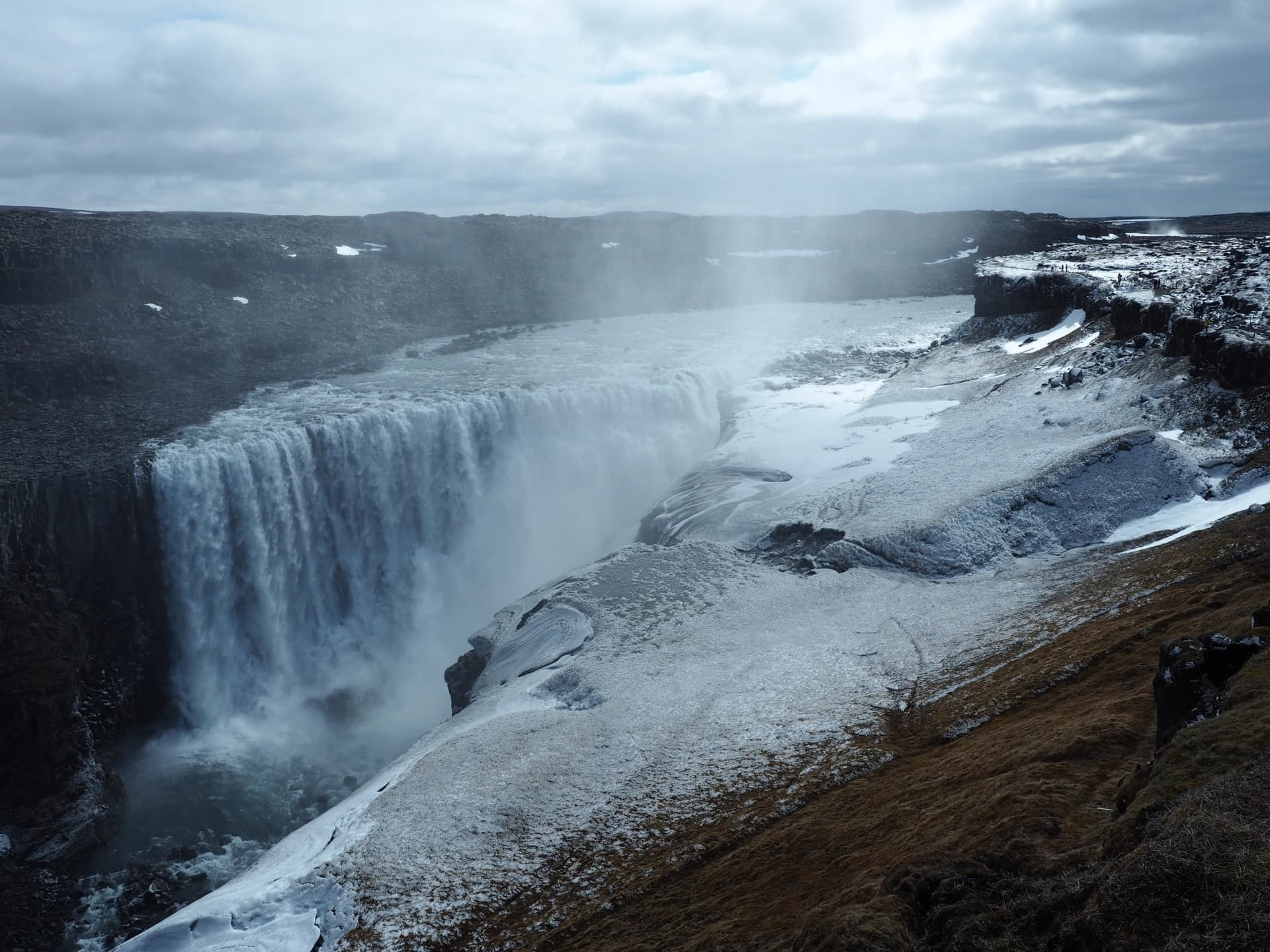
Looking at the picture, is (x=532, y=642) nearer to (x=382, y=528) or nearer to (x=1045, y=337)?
(x=382, y=528)

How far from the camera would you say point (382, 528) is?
87.2 feet

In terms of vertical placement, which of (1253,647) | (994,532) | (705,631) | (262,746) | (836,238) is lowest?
(262,746)

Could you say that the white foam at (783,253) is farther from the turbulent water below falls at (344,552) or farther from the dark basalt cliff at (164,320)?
the turbulent water below falls at (344,552)

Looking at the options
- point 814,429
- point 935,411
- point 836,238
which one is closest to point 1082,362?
point 935,411

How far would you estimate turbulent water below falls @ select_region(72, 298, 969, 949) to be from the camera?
19234 mm

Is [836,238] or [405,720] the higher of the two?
[836,238]

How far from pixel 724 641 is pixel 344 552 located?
14587 millimetres

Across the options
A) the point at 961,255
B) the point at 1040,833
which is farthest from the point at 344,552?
the point at 961,255

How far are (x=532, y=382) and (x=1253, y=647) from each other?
87.9 feet

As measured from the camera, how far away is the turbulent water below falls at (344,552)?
19.2m

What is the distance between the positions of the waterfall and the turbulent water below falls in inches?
2.2

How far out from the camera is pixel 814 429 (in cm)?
2650

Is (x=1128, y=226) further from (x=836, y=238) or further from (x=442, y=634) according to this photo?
(x=442, y=634)

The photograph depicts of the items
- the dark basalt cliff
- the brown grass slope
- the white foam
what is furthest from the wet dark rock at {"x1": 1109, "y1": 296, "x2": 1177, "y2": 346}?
the white foam
